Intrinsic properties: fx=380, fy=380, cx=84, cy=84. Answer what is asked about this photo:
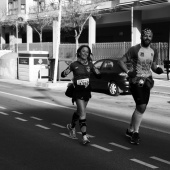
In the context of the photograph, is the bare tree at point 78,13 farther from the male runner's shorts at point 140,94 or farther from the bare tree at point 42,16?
the male runner's shorts at point 140,94

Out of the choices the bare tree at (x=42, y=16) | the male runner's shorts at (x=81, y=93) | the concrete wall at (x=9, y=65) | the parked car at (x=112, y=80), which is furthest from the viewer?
the bare tree at (x=42, y=16)

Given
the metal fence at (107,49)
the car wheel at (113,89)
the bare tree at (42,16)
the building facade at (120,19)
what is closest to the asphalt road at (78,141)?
the car wheel at (113,89)

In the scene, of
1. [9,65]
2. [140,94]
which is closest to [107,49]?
[9,65]

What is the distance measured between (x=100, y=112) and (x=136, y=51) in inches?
176

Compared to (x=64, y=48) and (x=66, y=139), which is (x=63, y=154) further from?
(x=64, y=48)

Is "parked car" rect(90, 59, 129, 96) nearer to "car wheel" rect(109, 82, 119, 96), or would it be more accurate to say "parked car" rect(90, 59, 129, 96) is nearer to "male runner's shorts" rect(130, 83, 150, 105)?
"car wheel" rect(109, 82, 119, 96)

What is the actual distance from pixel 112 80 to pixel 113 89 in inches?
14.4

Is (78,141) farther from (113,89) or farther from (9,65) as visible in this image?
(9,65)

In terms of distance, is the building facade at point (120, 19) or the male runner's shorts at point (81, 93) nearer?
the male runner's shorts at point (81, 93)

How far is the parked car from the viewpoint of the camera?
588 inches

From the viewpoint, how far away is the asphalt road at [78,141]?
225 inches

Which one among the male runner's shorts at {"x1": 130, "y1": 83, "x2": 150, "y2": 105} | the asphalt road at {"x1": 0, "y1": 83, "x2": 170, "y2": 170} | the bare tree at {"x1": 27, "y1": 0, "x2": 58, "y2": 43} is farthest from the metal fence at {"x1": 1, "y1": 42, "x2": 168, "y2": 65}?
the male runner's shorts at {"x1": 130, "y1": 83, "x2": 150, "y2": 105}

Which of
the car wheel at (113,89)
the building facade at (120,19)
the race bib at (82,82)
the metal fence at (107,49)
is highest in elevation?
the building facade at (120,19)

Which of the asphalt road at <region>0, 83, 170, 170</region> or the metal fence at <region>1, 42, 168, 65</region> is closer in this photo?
the asphalt road at <region>0, 83, 170, 170</region>
